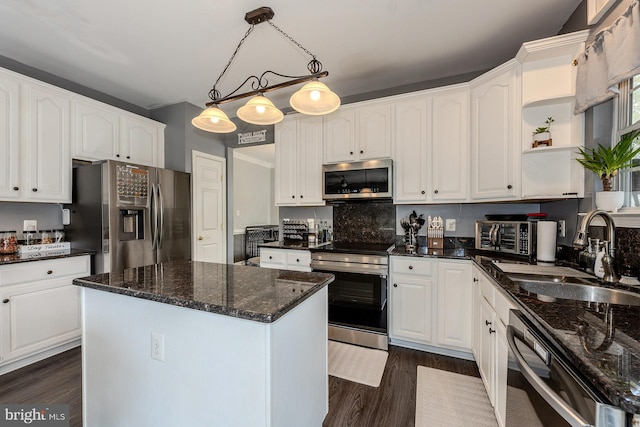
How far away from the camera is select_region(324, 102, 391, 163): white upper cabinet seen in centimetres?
282

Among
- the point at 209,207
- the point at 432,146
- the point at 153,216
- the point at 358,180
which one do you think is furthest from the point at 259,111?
the point at 209,207

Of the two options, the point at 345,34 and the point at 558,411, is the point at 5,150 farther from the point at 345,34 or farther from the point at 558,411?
the point at 558,411

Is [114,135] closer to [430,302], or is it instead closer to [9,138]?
[9,138]

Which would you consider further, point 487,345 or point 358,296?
point 358,296

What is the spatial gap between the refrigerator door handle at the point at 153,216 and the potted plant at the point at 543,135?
364 centimetres

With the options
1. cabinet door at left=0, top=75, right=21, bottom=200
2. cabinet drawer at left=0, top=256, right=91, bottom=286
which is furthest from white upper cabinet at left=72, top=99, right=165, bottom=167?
cabinet drawer at left=0, top=256, right=91, bottom=286

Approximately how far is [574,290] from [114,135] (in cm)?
428

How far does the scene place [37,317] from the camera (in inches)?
88.0

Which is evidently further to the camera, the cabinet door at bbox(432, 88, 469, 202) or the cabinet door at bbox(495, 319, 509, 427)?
the cabinet door at bbox(432, 88, 469, 202)

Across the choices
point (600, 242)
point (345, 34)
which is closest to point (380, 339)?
point (600, 242)

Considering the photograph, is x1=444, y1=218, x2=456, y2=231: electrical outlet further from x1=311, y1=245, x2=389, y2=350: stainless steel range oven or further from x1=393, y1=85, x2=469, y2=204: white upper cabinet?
x1=311, y1=245, x2=389, y2=350: stainless steel range oven

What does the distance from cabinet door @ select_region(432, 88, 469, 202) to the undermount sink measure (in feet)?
3.72

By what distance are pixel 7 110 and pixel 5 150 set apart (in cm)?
34

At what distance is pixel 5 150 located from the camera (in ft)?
7.38
